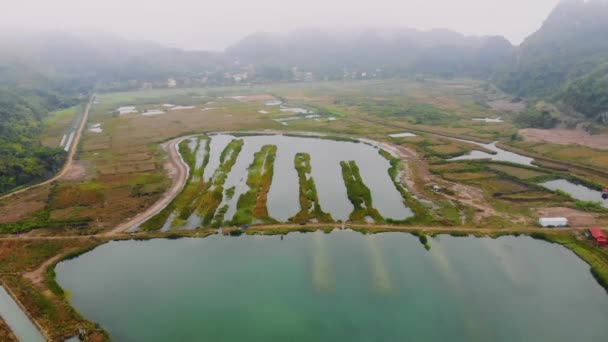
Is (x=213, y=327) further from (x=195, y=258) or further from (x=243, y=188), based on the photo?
(x=243, y=188)

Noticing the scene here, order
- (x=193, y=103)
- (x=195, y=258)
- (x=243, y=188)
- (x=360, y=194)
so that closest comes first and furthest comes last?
A: (x=195, y=258) < (x=360, y=194) < (x=243, y=188) < (x=193, y=103)

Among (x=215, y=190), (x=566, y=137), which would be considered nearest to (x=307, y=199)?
(x=215, y=190)

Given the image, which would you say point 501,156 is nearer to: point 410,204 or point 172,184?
point 410,204

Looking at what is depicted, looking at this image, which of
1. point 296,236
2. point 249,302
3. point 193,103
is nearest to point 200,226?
point 296,236

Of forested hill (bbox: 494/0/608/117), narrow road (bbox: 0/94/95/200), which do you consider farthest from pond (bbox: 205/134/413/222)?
forested hill (bbox: 494/0/608/117)

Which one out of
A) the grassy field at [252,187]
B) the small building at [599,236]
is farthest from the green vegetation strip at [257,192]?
the small building at [599,236]

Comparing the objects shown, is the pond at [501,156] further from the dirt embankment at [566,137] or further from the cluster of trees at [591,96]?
the cluster of trees at [591,96]

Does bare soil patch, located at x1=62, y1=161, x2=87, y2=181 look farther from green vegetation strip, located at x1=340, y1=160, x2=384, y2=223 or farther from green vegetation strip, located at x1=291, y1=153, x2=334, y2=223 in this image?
green vegetation strip, located at x1=340, y1=160, x2=384, y2=223
